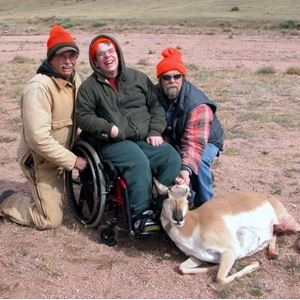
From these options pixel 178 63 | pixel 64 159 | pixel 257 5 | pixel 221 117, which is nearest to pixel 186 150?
pixel 178 63

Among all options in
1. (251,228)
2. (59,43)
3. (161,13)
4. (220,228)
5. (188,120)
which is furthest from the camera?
(161,13)

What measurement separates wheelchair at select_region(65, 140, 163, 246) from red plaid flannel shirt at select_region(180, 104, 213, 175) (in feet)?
2.06

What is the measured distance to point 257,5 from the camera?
6188cm

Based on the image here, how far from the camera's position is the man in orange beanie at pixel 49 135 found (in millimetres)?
4660

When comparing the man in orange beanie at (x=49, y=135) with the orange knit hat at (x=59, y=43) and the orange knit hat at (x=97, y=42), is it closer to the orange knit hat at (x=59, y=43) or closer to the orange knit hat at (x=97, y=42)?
the orange knit hat at (x=59, y=43)

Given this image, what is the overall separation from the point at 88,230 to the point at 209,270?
4.24 feet

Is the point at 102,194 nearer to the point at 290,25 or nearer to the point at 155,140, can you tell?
the point at 155,140

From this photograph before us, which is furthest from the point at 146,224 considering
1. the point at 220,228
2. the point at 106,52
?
the point at 106,52

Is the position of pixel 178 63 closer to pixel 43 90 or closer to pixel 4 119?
pixel 43 90

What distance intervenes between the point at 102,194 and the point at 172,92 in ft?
3.50

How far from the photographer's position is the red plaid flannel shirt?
4.71 meters

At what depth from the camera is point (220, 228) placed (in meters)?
4.22

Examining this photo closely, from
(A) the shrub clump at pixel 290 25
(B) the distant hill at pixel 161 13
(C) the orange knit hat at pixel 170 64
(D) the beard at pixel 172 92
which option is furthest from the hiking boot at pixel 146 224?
(B) the distant hill at pixel 161 13

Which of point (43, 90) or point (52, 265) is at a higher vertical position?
point (43, 90)
